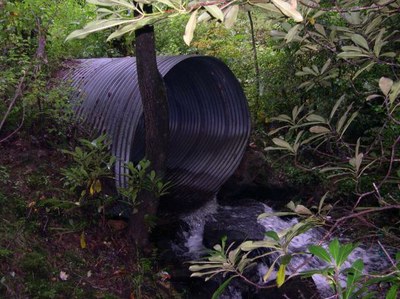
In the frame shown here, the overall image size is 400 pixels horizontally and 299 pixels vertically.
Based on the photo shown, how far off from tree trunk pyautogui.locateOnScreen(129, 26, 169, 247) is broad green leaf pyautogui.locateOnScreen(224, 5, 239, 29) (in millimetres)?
2357

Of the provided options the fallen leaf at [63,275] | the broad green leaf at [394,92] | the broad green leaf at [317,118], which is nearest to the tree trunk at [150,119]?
the fallen leaf at [63,275]

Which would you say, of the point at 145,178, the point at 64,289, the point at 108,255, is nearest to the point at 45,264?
the point at 64,289

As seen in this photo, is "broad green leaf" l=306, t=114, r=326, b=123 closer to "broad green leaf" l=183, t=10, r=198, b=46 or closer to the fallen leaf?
"broad green leaf" l=183, t=10, r=198, b=46

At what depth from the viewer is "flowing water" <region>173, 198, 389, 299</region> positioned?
17.8 ft

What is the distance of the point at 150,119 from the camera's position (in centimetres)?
467

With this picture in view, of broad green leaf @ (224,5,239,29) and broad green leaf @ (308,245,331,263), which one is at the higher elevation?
broad green leaf @ (224,5,239,29)

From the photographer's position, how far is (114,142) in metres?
5.27

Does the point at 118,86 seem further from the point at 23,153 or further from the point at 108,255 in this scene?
the point at 108,255

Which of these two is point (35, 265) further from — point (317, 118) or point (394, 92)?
point (394, 92)

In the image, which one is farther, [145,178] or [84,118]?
[84,118]

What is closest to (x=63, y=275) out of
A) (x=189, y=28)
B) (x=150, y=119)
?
(x=150, y=119)

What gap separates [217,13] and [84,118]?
415 cm

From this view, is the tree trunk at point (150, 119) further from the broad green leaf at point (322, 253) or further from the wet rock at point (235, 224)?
the broad green leaf at point (322, 253)

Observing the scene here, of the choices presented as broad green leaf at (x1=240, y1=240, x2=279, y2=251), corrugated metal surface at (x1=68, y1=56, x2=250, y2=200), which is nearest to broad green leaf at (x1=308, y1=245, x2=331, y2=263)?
broad green leaf at (x1=240, y1=240, x2=279, y2=251)
